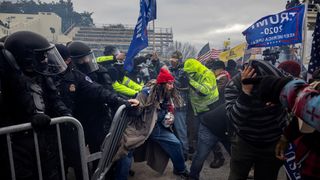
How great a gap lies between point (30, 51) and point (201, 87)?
331 centimetres

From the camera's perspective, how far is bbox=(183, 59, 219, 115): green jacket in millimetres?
5398

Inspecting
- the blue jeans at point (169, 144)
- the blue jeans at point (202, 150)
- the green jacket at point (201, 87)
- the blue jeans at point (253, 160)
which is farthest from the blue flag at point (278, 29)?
the blue jeans at point (253, 160)

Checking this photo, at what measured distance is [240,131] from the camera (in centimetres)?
295

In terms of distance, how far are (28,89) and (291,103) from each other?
203 cm

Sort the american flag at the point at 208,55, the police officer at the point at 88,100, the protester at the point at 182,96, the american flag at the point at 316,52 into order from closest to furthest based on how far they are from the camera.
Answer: the american flag at the point at 316,52 → the police officer at the point at 88,100 → the protester at the point at 182,96 → the american flag at the point at 208,55

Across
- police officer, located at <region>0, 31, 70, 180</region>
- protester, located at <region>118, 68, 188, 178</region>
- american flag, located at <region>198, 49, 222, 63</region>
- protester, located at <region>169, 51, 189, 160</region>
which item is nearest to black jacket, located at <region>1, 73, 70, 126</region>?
police officer, located at <region>0, 31, 70, 180</region>

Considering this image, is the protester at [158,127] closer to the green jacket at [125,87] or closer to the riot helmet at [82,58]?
the riot helmet at [82,58]

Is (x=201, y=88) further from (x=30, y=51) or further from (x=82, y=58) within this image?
(x=30, y=51)

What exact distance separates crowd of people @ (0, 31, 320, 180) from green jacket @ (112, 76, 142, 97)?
0.06 m

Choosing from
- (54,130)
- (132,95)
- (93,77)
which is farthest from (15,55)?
(132,95)

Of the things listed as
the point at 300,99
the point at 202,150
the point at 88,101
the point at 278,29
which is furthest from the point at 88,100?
the point at 278,29

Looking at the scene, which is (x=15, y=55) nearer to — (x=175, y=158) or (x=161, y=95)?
(x=161, y=95)

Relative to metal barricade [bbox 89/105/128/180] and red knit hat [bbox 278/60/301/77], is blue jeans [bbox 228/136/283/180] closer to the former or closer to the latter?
metal barricade [bbox 89/105/128/180]

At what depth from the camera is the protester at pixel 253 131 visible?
2.83 metres
